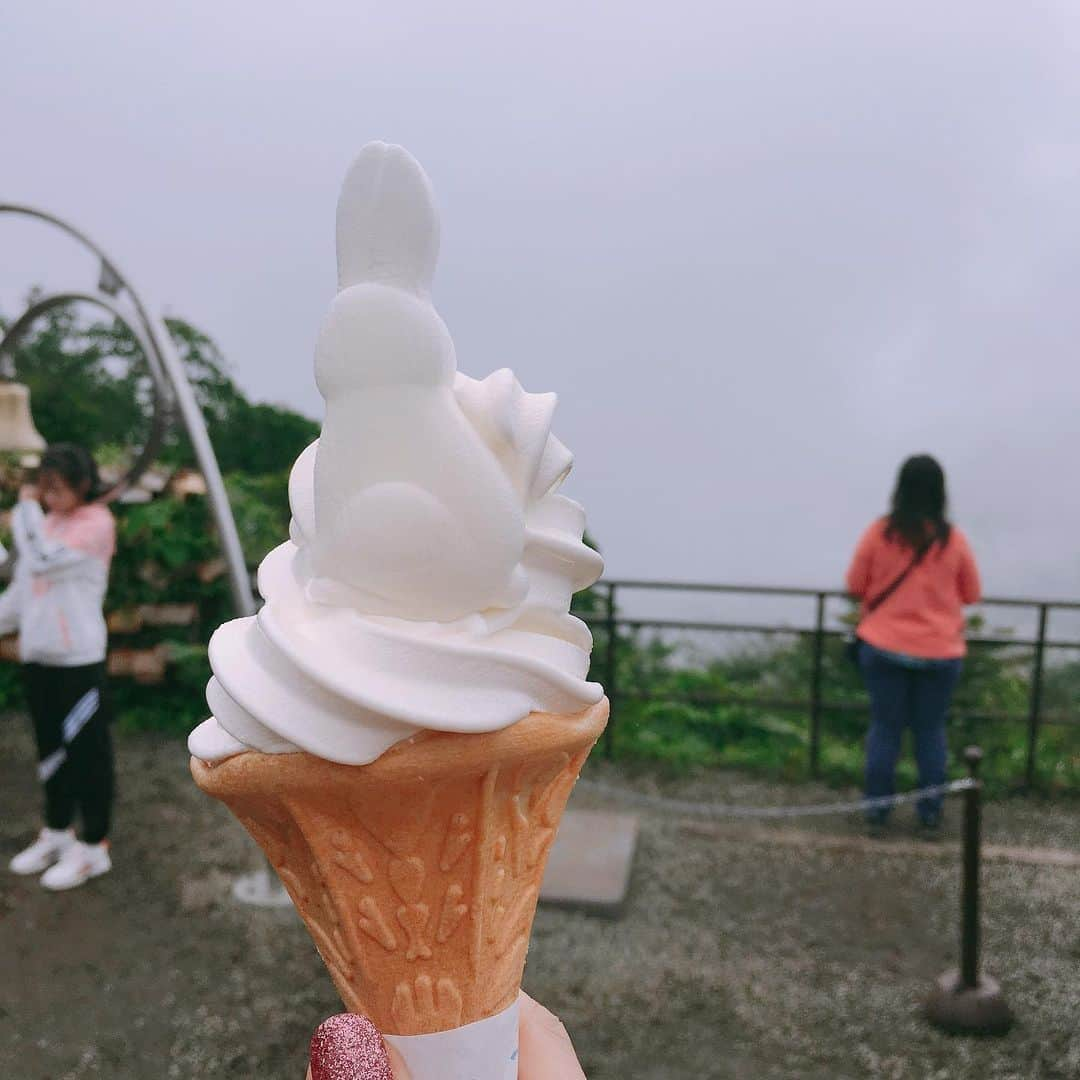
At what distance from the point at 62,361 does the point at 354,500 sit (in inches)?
227

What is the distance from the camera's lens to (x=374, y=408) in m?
1.20

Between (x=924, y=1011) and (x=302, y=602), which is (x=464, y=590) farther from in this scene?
(x=924, y=1011)

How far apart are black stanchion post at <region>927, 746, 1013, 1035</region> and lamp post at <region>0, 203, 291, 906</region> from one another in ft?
7.79

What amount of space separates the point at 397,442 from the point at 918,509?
3.43 meters

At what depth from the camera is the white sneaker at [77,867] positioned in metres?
3.77

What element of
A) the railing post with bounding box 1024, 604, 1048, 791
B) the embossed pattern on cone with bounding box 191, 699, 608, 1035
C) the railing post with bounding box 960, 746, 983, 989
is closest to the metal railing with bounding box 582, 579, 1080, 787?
the railing post with bounding box 1024, 604, 1048, 791

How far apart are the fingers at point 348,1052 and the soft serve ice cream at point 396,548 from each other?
0.34 metres

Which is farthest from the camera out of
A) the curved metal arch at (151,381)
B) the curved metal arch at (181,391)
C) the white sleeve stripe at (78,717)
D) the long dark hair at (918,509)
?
the curved metal arch at (151,381)

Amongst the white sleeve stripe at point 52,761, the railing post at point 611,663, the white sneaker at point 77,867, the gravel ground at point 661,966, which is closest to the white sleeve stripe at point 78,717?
the white sleeve stripe at point 52,761

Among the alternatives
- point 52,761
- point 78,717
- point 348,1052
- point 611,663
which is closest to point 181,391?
point 78,717

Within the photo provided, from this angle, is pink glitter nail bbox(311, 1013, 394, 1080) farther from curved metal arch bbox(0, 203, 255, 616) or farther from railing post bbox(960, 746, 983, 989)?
curved metal arch bbox(0, 203, 255, 616)

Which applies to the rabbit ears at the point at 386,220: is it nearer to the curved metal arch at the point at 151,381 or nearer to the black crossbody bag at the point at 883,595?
the curved metal arch at the point at 151,381

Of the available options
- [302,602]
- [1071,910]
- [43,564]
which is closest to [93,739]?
[43,564]

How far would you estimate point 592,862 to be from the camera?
3.94 m
